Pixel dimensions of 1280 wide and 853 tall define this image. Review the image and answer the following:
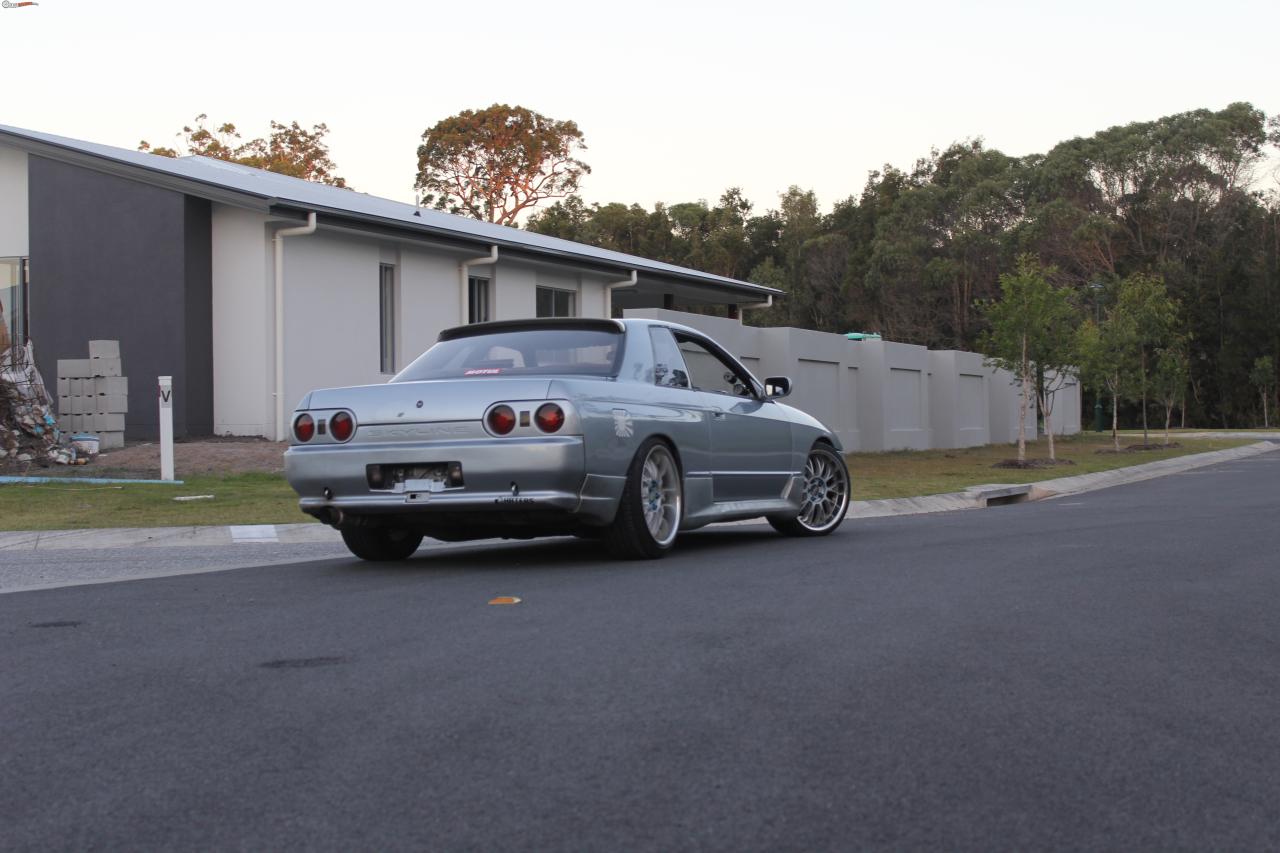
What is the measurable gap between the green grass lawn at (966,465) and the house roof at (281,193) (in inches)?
281

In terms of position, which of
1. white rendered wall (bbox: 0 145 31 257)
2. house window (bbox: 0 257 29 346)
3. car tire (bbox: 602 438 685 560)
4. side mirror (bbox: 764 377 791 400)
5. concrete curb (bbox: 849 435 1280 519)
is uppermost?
white rendered wall (bbox: 0 145 31 257)

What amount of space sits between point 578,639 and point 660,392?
3.56 meters

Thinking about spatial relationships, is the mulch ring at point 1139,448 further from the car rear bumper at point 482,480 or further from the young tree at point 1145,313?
the car rear bumper at point 482,480

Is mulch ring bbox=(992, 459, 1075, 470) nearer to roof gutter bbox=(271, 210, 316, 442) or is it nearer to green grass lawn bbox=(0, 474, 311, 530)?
roof gutter bbox=(271, 210, 316, 442)

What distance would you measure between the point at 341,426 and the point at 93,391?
1204 cm

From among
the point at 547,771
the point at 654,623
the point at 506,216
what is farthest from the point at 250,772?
the point at 506,216

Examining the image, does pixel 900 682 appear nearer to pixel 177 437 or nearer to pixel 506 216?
pixel 177 437

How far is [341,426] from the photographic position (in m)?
8.38

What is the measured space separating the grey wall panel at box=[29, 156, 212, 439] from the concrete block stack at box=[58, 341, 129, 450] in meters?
1.72

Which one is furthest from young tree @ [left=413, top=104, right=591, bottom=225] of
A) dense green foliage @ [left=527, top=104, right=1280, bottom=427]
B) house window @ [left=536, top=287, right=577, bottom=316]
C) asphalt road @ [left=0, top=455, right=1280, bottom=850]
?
asphalt road @ [left=0, top=455, right=1280, bottom=850]

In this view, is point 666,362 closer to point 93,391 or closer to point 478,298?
point 93,391

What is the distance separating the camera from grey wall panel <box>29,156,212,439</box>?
68.9 feet

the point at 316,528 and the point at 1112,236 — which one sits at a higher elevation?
the point at 1112,236

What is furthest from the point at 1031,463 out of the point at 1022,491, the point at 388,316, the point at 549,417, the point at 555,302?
the point at 549,417
